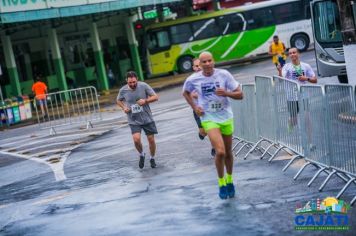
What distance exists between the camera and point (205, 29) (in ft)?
146

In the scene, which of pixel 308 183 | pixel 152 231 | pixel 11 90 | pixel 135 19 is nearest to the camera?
pixel 152 231

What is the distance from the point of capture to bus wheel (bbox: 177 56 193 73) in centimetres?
4462

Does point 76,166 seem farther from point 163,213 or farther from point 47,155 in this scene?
point 163,213

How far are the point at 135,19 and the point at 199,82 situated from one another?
37.9 meters

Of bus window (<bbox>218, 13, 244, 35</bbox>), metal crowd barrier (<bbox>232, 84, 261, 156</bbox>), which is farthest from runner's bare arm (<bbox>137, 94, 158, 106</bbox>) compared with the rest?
bus window (<bbox>218, 13, 244, 35</bbox>)

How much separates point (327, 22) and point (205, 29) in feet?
71.8

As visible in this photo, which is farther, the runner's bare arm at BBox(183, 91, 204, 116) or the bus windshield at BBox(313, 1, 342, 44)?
the bus windshield at BBox(313, 1, 342, 44)

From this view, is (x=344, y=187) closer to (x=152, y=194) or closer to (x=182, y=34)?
(x=152, y=194)

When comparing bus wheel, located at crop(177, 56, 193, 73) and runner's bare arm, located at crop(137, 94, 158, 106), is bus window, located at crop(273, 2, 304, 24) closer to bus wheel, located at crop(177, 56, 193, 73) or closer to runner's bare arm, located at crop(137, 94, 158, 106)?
bus wheel, located at crop(177, 56, 193, 73)

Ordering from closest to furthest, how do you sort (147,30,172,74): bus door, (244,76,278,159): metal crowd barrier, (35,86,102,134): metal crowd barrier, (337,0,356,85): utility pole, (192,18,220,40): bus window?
(244,76,278,159): metal crowd barrier, (337,0,356,85): utility pole, (35,86,102,134): metal crowd barrier, (192,18,220,40): bus window, (147,30,172,74): bus door

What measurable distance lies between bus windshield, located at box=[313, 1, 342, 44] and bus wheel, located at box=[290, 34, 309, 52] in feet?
68.4

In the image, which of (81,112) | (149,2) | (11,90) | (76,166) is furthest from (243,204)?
(149,2)

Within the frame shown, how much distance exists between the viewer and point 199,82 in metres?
9.88

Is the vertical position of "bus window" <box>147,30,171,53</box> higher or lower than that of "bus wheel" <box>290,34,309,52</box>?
higher
